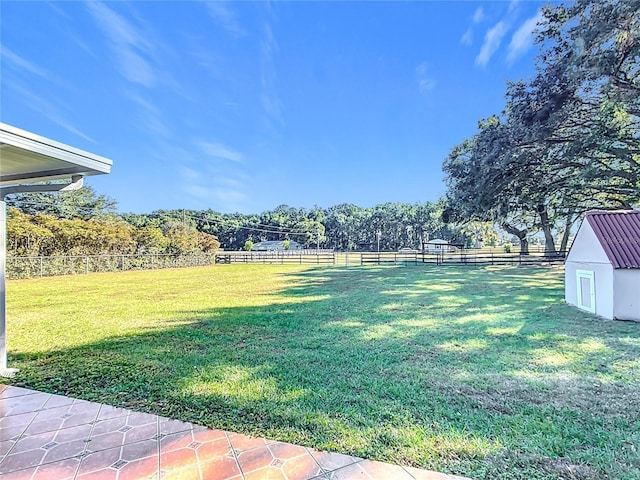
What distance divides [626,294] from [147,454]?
6.95 meters

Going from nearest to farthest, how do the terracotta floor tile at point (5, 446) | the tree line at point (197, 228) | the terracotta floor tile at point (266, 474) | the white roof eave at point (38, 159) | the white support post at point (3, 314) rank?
the terracotta floor tile at point (266, 474) < the terracotta floor tile at point (5, 446) < the white roof eave at point (38, 159) < the white support post at point (3, 314) < the tree line at point (197, 228)

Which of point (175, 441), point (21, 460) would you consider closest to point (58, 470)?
point (21, 460)

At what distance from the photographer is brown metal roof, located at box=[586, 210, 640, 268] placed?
5.33 m

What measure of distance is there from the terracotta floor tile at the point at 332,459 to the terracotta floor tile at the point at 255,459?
25 cm

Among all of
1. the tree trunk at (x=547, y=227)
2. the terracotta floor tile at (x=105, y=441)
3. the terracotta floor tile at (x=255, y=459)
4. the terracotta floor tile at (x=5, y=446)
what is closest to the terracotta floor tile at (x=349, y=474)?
the terracotta floor tile at (x=255, y=459)

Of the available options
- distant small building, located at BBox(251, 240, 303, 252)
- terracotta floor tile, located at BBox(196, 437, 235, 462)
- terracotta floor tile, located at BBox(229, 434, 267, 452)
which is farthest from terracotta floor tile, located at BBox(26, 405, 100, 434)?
distant small building, located at BBox(251, 240, 303, 252)

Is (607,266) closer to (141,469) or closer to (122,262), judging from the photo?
(141,469)

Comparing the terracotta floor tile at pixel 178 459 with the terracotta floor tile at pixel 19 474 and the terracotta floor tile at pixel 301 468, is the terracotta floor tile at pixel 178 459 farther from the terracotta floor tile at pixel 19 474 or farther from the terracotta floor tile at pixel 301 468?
the terracotta floor tile at pixel 19 474

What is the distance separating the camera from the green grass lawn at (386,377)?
196cm

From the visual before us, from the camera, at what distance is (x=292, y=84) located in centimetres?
1936

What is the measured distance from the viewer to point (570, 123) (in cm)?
1090

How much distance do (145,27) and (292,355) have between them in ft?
42.4

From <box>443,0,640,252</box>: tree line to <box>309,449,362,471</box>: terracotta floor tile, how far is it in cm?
1113

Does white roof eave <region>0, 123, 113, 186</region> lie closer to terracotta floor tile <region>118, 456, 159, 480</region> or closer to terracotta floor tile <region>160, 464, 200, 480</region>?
terracotta floor tile <region>118, 456, 159, 480</region>
